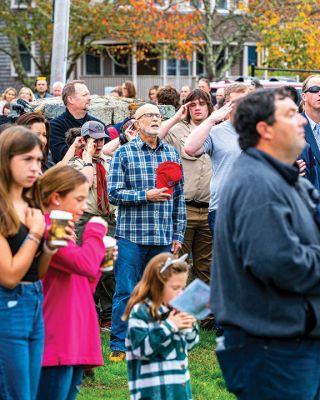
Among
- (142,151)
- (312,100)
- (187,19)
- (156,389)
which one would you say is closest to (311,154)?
(312,100)

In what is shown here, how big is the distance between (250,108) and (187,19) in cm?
3743

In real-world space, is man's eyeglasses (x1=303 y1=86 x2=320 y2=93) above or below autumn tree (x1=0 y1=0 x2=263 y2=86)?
below

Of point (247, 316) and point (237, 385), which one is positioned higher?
point (247, 316)

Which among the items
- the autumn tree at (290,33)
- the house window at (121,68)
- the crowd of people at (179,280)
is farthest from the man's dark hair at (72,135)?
the house window at (121,68)

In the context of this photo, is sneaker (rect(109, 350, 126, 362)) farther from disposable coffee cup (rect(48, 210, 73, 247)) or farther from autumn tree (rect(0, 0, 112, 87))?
autumn tree (rect(0, 0, 112, 87))

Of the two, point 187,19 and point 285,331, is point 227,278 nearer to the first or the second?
point 285,331

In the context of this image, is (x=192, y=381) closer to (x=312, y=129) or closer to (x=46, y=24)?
(x=312, y=129)

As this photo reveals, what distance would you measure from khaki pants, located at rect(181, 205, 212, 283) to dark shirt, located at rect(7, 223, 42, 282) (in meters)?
5.05

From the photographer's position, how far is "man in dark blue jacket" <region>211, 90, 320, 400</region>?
4.55 metres

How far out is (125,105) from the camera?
43.8 ft

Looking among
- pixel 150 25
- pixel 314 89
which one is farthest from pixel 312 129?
pixel 150 25

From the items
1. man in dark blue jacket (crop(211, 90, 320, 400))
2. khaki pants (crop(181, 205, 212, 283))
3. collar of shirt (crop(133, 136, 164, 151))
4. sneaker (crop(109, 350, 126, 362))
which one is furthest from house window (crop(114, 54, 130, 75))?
man in dark blue jacket (crop(211, 90, 320, 400))

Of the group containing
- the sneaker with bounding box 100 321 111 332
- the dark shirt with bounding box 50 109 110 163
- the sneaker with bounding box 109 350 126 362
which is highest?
the dark shirt with bounding box 50 109 110 163

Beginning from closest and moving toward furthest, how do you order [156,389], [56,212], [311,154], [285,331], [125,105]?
1. [285,331]
2. [56,212]
3. [156,389]
4. [311,154]
5. [125,105]
